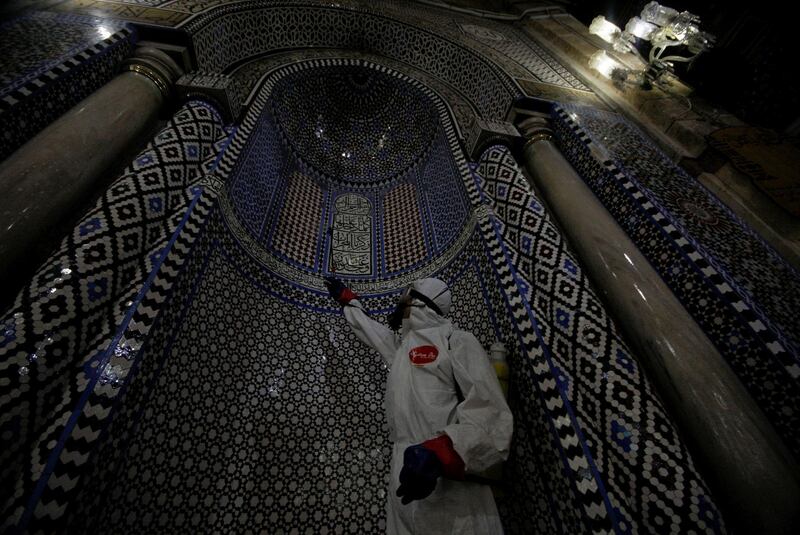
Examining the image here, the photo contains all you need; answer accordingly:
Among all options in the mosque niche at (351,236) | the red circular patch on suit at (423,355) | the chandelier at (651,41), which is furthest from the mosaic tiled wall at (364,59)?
the red circular patch on suit at (423,355)

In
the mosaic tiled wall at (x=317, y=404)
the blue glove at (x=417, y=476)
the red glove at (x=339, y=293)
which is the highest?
the red glove at (x=339, y=293)

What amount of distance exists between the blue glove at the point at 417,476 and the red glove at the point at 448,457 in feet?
0.14

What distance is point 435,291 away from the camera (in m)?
2.04

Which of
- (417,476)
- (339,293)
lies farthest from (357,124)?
(417,476)

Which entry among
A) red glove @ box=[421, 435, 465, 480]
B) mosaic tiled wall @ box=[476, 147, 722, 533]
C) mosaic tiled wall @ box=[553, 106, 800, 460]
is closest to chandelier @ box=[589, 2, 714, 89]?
mosaic tiled wall @ box=[553, 106, 800, 460]

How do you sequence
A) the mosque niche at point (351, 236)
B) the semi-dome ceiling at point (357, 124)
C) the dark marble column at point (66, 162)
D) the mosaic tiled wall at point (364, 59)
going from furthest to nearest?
the semi-dome ceiling at point (357, 124) → the mosque niche at point (351, 236) → the mosaic tiled wall at point (364, 59) → the dark marble column at point (66, 162)

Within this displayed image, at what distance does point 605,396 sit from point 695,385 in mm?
395

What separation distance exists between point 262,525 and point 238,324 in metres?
1.23

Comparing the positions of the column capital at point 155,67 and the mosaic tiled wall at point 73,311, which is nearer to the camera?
the mosaic tiled wall at point 73,311

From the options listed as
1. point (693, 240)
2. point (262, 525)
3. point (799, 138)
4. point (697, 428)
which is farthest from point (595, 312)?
point (799, 138)

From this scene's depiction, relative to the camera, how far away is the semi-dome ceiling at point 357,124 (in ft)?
12.8

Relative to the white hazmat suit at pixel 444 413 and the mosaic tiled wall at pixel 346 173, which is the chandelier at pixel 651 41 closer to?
the mosaic tiled wall at pixel 346 173

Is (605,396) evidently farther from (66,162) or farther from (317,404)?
(66,162)

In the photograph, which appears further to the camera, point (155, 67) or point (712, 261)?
point (155, 67)
